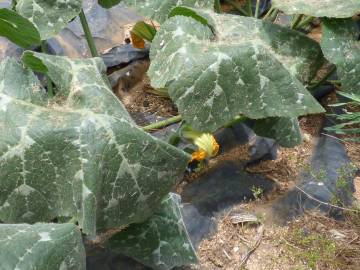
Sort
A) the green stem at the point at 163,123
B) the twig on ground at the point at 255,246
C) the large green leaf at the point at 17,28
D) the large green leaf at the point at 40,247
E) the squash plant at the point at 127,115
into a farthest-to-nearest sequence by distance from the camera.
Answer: the green stem at the point at 163,123, the twig on ground at the point at 255,246, the large green leaf at the point at 17,28, the squash plant at the point at 127,115, the large green leaf at the point at 40,247

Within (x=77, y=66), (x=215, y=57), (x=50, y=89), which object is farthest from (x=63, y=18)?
(x=215, y=57)

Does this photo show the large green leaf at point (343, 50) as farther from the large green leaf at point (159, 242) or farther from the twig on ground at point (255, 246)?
the large green leaf at point (159, 242)

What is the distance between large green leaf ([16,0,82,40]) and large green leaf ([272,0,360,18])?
0.62m

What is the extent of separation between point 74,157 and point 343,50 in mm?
855

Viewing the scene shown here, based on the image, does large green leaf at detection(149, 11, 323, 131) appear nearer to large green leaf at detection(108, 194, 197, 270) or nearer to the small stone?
large green leaf at detection(108, 194, 197, 270)

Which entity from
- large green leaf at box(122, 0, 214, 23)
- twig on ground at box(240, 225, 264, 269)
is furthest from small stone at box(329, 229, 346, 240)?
large green leaf at box(122, 0, 214, 23)

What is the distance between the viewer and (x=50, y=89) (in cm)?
164

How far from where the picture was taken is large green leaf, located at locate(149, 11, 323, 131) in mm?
1354

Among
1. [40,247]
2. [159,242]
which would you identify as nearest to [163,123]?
[159,242]

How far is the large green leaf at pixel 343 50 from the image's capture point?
1533mm

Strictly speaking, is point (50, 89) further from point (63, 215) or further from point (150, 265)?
point (150, 265)

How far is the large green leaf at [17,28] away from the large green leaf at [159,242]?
60 centimetres

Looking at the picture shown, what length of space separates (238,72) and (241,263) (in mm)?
581

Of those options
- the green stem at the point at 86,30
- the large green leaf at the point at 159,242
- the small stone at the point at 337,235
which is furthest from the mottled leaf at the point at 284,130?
the green stem at the point at 86,30
